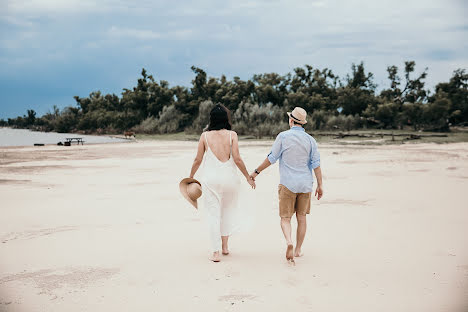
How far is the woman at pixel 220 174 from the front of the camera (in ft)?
17.5

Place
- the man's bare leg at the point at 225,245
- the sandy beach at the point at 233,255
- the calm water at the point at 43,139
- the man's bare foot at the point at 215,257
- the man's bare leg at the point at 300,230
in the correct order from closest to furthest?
1. the sandy beach at the point at 233,255
2. the man's bare foot at the point at 215,257
3. the man's bare leg at the point at 300,230
4. the man's bare leg at the point at 225,245
5. the calm water at the point at 43,139

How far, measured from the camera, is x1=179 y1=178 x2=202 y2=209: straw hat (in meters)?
5.70

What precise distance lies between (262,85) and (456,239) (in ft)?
163

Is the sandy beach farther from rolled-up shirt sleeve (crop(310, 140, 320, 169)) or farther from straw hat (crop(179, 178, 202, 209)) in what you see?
rolled-up shirt sleeve (crop(310, 140, 320, 169))

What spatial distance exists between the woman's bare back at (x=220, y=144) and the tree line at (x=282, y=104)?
35.5 metres

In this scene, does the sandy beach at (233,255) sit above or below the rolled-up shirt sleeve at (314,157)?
below

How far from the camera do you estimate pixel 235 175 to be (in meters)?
5.44

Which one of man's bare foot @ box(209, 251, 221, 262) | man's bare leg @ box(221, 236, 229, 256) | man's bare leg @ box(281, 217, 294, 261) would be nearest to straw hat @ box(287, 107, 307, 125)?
man's bare leg @ box(281, 217, 294, 261)

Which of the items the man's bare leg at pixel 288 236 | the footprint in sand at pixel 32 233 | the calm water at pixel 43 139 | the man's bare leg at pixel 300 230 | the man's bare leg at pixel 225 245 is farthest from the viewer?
the calm water at pixel 43 139

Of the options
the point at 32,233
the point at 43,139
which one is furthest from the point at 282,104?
the point at 32,233

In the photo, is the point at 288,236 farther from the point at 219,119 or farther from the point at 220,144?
the point at 219,119

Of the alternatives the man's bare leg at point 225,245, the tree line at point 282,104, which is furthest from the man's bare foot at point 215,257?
the tree line at point 282,104

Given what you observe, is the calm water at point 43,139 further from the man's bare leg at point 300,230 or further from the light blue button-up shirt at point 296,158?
the light blue button-up shirt at point 296,158

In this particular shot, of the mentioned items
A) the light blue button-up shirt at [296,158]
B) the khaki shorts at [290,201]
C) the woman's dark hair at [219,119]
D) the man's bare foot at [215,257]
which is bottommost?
the man's bare foot at [215,257]
